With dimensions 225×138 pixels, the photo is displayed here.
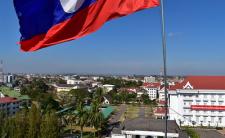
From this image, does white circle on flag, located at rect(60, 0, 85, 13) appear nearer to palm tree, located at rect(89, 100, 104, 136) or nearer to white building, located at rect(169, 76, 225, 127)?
palm tree, located at rect(89, 100, 104, 136)

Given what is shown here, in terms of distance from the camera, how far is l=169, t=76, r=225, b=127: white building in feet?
170

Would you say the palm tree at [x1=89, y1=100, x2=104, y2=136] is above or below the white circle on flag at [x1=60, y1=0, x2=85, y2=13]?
below

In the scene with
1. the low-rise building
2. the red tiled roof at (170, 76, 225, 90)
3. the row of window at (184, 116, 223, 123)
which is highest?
the red tiled roof at (170, 76, 225, 90)

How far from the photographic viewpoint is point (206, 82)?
54062 millimetres

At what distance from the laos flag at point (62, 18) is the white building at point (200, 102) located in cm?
4701

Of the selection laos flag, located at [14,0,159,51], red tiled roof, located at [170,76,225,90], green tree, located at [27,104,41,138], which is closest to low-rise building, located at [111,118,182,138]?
green tree, located at [27,104,41,138]

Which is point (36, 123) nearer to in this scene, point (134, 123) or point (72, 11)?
point (134, 123)

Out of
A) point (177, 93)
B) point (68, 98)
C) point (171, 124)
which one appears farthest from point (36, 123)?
point (68, 98)

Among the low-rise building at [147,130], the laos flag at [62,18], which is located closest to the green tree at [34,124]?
the low-rise building at [147,130]

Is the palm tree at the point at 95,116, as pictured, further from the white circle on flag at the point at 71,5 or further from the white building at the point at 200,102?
the white circle on flag at the point at 71,5

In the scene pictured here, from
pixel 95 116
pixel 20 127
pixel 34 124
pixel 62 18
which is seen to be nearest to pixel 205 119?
pixel 95 116

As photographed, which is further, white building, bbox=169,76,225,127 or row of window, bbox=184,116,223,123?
white building, bbox=169,76,225,127

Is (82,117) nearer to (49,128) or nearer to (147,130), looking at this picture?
(49,128)

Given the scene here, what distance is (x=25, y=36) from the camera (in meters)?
7.98
